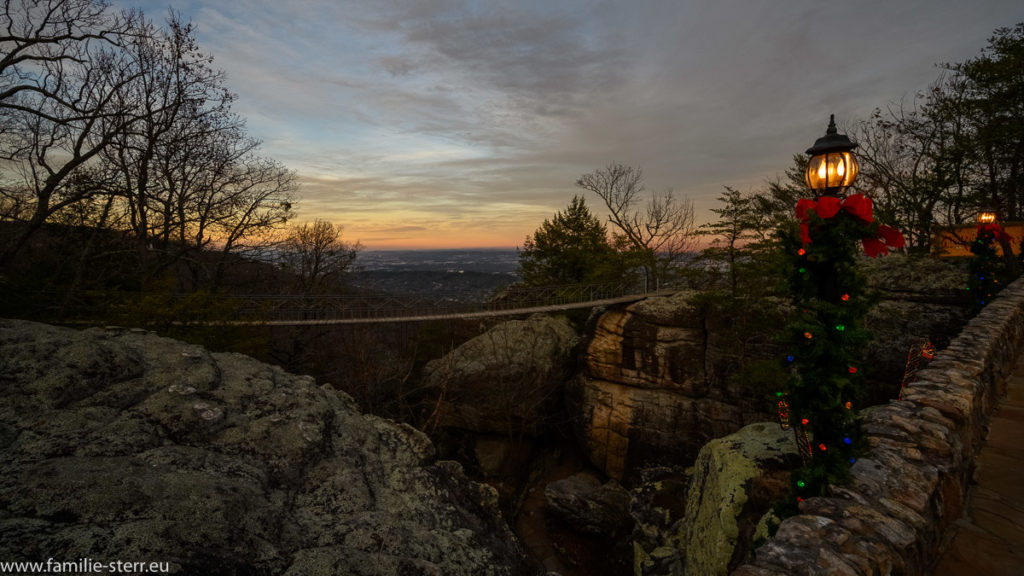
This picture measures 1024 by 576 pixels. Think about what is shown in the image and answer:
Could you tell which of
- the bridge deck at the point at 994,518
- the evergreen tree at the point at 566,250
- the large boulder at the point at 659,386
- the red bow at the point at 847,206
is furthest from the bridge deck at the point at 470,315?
the red bow at the point at 847,206

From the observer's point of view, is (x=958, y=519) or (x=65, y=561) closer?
(x=65, y=561)

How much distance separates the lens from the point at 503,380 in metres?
17.4

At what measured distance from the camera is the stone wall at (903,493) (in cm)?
208

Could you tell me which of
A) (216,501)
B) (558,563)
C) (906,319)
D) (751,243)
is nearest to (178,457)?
(216,501)

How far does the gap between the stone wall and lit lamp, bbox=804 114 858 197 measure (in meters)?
2.27

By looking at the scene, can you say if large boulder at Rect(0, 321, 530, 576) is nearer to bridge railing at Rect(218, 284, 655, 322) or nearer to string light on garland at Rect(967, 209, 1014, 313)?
bridge railing at Rect(218, 284, 655, 322)

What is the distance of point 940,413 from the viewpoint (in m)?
3.59

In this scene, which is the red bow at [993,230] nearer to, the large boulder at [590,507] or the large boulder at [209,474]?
the large boulder at [590,507]

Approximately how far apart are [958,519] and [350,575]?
187 inches

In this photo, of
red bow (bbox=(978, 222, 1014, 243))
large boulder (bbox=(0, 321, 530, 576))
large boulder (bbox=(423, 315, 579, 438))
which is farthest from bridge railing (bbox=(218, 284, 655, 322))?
red bow (bbox=(978, 222, 1014, 243))

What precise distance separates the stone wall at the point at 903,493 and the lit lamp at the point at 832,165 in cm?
227

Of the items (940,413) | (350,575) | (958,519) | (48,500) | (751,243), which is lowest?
(958,519)

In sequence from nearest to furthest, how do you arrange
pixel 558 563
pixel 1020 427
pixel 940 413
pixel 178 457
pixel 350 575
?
pixel 350 575, pixel 178 457, pixel 940 413, pixel 1020 427, pixel 558 563

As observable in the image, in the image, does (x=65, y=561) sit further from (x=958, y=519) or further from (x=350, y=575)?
(x=958, y=519)
